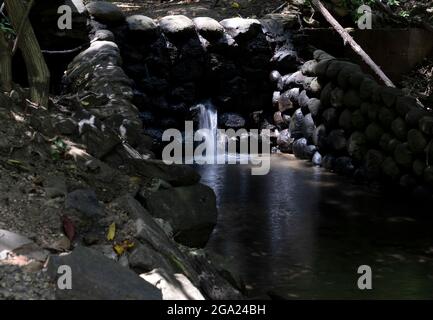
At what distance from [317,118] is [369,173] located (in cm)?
206

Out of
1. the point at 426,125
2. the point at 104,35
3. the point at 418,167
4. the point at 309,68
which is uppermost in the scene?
the point at 104,35

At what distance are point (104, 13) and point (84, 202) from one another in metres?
8.04

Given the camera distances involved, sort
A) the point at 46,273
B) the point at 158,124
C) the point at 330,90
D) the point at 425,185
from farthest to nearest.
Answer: the point at 158,124 < the point at 330,90 < the point at 425,185 < the point at 46,273

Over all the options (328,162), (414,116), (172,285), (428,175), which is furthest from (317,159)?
(172,285)

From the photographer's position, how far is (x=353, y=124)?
1110 cm

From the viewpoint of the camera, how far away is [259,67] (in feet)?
44.3

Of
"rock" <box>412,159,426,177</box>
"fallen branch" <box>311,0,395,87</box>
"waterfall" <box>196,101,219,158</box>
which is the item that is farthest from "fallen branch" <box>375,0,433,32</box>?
"rock" <box>412,159,426,177</box>

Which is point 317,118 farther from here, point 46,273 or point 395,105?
point 46,273

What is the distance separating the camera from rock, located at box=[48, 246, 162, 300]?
10.9 feet

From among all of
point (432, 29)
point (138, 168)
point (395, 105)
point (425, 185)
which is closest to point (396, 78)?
point (432, 29)

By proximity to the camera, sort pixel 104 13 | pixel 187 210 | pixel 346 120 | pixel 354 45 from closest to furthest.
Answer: pixel 187 210, pixel 346 120, pixel 104 13, pixel 354 45

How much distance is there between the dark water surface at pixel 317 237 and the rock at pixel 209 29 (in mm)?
3147

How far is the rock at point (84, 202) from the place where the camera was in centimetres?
434

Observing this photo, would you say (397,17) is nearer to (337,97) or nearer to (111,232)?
(337,97)
